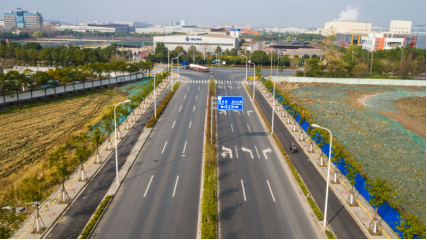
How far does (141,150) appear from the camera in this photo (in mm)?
39812

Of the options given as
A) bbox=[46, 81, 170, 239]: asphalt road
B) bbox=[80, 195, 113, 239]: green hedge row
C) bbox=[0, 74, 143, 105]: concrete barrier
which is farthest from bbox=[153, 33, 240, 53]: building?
bbox=[80, 195, 113, 239]: green hedge row

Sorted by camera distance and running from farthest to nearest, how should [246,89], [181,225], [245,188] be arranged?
[246,89] → [245,188] → [181,225]

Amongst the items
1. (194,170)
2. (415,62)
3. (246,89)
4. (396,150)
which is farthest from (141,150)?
(415,62)

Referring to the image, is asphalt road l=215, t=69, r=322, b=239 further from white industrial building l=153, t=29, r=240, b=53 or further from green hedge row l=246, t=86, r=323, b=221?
white industrial building l=153, t=29, r=240, b=53

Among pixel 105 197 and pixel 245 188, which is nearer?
pixel 105 197

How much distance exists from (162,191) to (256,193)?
28.3 ft

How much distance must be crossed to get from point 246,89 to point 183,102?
20199mm

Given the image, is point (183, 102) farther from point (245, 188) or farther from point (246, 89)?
point (245, 188)

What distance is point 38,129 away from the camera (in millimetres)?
49031

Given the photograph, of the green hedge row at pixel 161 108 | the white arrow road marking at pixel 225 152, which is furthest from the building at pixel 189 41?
the white arrow road marking at pixel 225 152

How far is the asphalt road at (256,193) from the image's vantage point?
966 inches

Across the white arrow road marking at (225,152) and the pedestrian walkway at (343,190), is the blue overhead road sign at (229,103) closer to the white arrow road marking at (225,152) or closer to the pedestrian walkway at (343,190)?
the white arrow road marking at (225,152)

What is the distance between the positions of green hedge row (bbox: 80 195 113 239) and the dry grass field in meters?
9.87

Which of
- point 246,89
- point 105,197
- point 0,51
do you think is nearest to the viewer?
point 105,197
